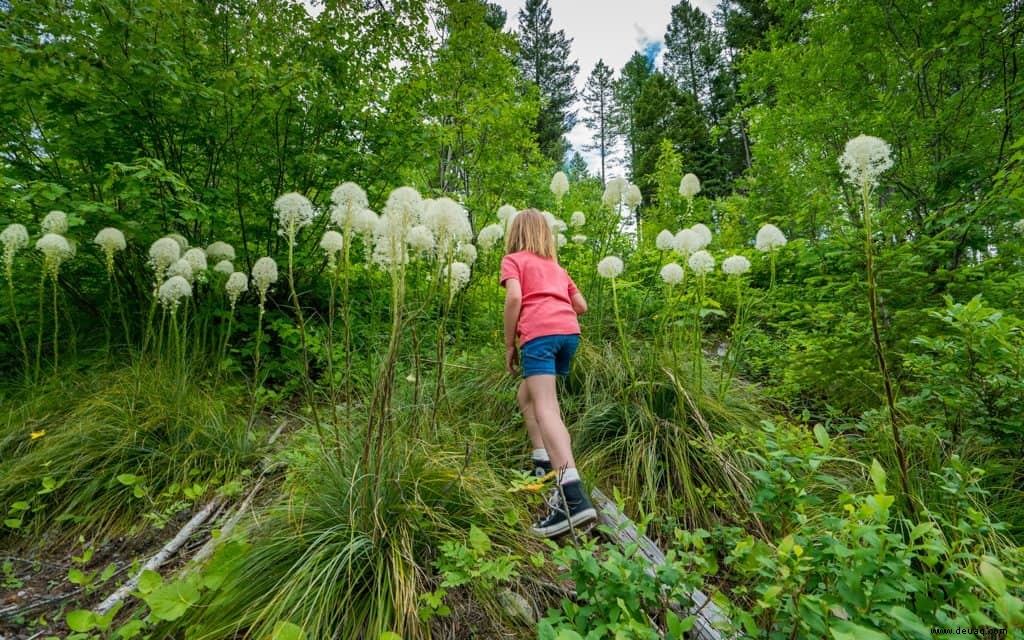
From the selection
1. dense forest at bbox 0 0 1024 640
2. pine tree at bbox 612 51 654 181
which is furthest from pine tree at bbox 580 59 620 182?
dense forest at bbox 0 0 1024 640

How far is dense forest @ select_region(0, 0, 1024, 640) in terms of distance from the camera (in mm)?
1404

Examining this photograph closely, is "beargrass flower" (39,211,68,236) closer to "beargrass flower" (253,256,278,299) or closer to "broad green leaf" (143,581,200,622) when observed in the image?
"beargrass flower" (253,256,278,299)

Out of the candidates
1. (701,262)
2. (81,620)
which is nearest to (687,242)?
(701,262)

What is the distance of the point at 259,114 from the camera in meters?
3.43

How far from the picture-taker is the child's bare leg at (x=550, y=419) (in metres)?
2.14

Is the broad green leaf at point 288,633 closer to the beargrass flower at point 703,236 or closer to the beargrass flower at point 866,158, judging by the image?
the beargrass flower at point 866,158

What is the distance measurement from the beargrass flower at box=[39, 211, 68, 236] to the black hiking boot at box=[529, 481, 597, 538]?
3.64 meters

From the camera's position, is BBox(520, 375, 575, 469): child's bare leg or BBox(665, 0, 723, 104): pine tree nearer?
BBox(520, 375, 575, 469): child's bare leg

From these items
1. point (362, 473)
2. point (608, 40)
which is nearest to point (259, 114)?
point (362, 473)

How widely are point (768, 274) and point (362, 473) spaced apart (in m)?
6.06

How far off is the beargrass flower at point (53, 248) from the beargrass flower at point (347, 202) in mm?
2313

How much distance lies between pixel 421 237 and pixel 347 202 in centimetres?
35

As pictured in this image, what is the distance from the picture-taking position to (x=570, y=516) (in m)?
1.92

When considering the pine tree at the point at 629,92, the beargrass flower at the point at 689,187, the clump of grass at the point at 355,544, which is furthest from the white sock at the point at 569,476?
the pine tree at the point at 629,92
